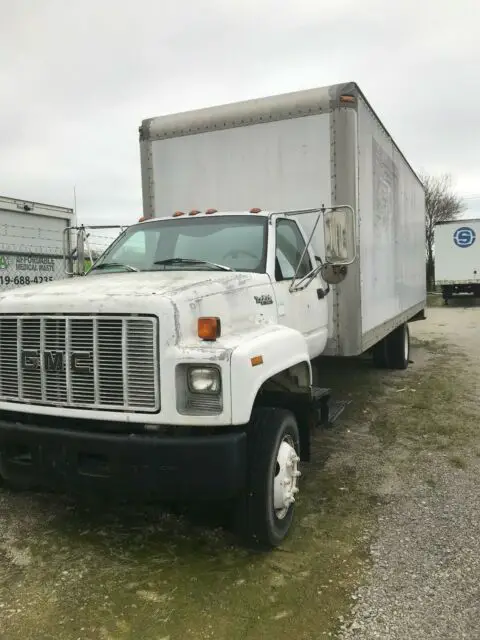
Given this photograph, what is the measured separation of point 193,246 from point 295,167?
5.09 ft

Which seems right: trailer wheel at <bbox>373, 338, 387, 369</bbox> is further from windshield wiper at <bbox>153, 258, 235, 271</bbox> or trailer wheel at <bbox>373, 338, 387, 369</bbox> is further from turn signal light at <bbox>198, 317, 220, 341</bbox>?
turn signal light at <bbox>198, 317, 220, 341</bbox>

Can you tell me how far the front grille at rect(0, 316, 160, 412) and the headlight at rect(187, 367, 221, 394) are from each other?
0.63 feet

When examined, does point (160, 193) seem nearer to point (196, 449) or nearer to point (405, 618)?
point (196, 449)

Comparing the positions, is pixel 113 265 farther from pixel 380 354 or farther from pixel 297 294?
pixel 380 354

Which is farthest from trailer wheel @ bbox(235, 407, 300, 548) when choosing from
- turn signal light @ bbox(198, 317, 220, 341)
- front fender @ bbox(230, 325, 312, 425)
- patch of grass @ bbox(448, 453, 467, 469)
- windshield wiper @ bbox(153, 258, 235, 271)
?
patch of grass @ bbox(448, 453, 467, 469)

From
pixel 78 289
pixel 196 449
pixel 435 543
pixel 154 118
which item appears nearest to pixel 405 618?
pixel 435 543

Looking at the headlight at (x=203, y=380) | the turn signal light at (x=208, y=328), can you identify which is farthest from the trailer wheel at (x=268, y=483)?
the turn signal light at (x=208, y=328)

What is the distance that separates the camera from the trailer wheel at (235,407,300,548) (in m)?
3.49

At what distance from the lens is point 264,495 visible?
11.5 ft

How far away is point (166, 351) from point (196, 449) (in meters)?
0.55

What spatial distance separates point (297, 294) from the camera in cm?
474

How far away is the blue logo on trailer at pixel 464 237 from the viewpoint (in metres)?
26.5

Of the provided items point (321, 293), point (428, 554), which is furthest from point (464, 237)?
point (428, 554)

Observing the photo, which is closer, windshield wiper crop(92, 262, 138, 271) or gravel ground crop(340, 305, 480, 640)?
gravel ground crop(340, 305, 480, 640)
